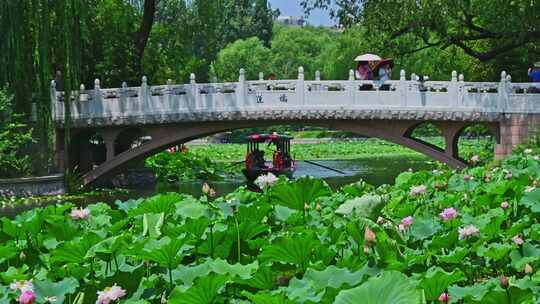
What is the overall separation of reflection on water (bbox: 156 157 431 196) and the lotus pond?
1681 cm

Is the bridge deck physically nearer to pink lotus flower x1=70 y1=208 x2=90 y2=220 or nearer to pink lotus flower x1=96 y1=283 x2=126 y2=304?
pink lotus flower x1=70 y1=208 x2=90 y2=220

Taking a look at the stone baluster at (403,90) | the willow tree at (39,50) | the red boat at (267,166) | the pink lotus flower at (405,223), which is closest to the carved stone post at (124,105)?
the willow tree at (39,50)

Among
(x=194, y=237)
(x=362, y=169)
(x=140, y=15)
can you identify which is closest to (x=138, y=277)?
(x=194, y=237)

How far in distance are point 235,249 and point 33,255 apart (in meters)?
1.01

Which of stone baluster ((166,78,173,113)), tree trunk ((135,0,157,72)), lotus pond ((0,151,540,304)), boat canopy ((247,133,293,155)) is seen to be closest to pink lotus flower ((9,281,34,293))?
lotus pond ((0,151,540,304))

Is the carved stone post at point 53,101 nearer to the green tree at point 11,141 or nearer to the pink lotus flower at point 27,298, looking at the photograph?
the green tree at point 11,141

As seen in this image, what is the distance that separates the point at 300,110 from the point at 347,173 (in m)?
9.14

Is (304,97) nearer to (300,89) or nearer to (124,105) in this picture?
(300,89)

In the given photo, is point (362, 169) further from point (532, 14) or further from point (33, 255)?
point (33, 255)

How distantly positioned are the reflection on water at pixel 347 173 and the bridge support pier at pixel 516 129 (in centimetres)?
483

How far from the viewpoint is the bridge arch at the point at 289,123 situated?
20.3 meters

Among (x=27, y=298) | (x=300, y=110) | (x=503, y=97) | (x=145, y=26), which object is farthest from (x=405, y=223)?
(x=145, y=26)

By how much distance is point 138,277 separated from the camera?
13.3 feet

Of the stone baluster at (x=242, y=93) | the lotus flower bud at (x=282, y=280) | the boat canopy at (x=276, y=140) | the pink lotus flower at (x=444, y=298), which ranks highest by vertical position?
the stone baluster at (x=242, y=93)
